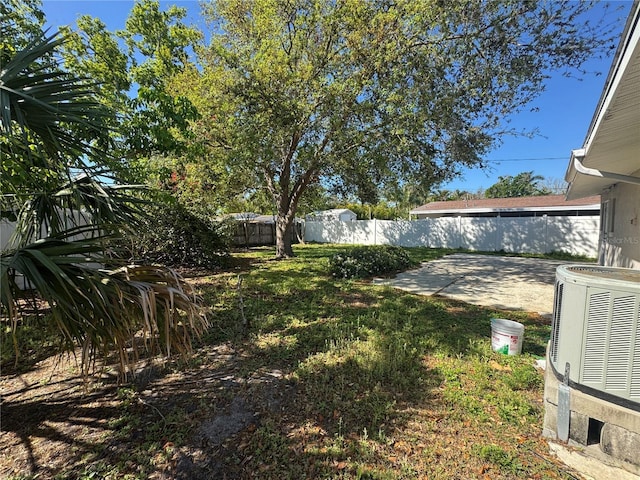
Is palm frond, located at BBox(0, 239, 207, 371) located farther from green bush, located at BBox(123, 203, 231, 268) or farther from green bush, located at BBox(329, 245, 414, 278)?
green bush, located at BBox(123, 203, 231, 268)

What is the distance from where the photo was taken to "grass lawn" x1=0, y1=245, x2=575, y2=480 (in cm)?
193

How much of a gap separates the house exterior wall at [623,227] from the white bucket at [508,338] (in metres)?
3.11

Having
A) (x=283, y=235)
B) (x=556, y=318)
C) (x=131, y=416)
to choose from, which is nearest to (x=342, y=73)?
(x=283, y=235)

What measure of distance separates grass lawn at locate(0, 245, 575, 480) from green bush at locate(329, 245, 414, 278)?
356 cm

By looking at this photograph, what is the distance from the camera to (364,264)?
26.3ft

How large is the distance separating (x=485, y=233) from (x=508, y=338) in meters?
12.5

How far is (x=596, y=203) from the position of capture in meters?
14.5

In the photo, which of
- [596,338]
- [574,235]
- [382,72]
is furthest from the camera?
[574,235]

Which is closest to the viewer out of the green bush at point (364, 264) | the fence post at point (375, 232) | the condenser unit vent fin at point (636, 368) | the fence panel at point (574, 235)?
the condenser unit vent fin at point (636, 368)

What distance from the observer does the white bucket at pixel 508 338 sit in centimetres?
333

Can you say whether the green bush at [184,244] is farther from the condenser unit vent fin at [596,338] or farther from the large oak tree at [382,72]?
the condenser unit vent fin at [596,338]

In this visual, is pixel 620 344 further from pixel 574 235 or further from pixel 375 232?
pixel 375 232

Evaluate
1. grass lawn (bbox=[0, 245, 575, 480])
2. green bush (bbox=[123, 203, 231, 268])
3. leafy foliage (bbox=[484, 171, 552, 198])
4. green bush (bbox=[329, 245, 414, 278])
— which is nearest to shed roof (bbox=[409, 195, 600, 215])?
green bush (bbox=[329, 245, 414, 278])

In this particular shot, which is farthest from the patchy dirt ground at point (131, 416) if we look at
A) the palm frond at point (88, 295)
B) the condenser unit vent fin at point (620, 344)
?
the condenser unit vent fin at point (620, 344)
